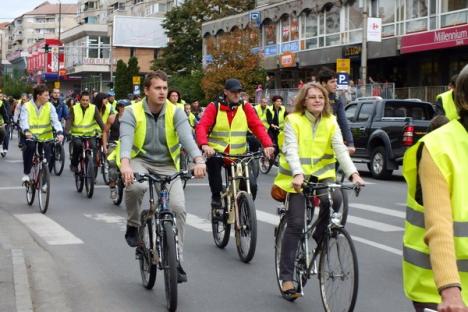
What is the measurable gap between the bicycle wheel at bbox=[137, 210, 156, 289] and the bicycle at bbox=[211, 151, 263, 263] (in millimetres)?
1335

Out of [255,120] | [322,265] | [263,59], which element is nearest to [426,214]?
[322,265]

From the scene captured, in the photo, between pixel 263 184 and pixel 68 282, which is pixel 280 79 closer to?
pixel 263 184

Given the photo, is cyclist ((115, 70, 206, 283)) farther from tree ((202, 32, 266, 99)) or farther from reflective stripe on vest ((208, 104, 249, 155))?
tree ((202, 32, 266, 99))

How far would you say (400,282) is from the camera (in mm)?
7543

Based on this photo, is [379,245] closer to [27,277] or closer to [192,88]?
[27,277]

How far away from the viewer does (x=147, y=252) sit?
7.00 m

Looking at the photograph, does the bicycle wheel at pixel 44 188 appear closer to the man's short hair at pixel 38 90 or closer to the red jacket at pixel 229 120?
the man's short hair at pixel 38 90

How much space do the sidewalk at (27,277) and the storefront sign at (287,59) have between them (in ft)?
133

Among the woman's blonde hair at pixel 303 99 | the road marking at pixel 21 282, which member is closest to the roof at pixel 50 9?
the road marking at pixel 21 282

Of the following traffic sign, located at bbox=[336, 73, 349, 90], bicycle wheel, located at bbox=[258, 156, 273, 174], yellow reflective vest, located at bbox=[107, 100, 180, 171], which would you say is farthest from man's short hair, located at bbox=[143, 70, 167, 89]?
traffic sign, located at bbox=[336, 73, 349, 90]

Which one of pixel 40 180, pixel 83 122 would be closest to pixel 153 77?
pixel 40 180

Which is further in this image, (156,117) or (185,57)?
(185,57)

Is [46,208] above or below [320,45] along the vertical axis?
below

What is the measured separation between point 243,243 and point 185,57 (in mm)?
70480
